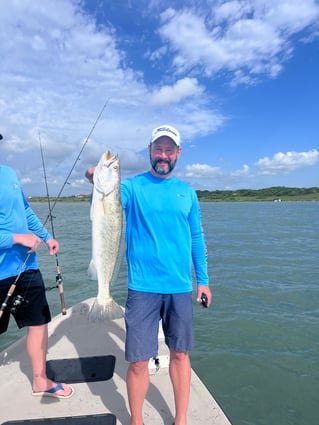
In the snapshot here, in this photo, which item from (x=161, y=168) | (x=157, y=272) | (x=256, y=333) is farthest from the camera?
(x=256, y=333)

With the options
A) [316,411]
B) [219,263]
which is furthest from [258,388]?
[219,263]

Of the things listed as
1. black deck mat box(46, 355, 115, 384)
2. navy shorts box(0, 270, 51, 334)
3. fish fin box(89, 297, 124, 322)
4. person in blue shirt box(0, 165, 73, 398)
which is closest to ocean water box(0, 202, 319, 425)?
black deck mat box(46, 355, 115, 384)

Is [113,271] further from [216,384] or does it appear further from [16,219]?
[216,384]

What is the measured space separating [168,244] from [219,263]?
518 inches

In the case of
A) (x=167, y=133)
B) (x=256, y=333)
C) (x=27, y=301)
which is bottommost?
(x=256, y=333)

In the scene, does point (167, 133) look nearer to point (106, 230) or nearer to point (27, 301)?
point (106, 230)

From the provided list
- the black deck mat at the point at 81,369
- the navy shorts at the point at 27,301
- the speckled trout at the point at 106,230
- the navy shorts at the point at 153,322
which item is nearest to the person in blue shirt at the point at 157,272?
the navy shorts at the point at 153,322

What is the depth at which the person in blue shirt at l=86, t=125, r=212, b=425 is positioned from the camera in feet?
10.7

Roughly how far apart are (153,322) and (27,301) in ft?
4.72

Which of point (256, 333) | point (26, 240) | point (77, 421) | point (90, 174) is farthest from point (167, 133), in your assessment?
point (256, 333)

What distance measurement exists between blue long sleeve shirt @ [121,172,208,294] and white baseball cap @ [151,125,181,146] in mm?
414

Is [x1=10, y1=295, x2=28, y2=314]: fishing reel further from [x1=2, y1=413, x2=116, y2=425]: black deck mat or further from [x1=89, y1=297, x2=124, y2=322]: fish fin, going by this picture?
[x1=2, y1=413, x2=116, y2=425]: black deck mat

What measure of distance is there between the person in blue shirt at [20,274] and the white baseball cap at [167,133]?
1620 millimetres

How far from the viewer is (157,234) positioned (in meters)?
3.33
